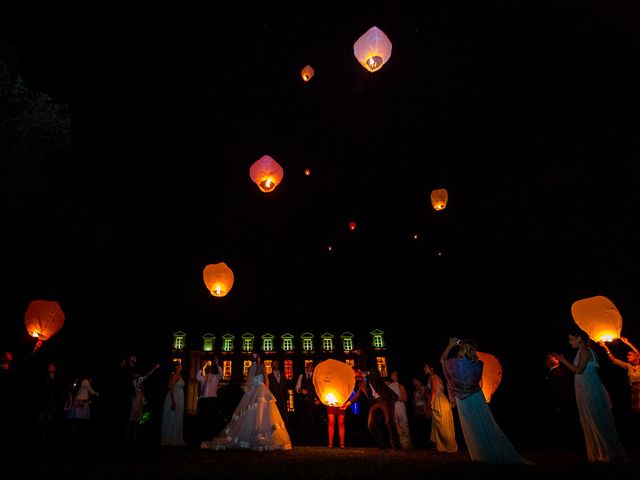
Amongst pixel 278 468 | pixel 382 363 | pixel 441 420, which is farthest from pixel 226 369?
pixel 278 468

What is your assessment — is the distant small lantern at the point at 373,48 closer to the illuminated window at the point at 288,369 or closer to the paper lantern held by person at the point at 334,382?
the paper lantern held by person at the point at 334,382

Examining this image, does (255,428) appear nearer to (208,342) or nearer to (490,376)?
(490,376)

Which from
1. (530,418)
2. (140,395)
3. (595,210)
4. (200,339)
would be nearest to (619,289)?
(595,210)

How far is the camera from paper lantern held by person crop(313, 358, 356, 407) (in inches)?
336

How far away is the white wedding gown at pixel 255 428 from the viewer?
289 inches

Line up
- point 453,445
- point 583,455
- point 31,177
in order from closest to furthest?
point 583,455, point 453,445, point 31,177

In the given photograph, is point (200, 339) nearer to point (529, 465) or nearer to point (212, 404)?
point (212, 404)

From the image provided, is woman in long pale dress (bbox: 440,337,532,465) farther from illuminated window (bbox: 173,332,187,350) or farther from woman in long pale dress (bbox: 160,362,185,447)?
illuminated window (bbox: 173,332,187,350)

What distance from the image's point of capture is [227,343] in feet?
141

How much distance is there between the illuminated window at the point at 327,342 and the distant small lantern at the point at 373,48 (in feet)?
130

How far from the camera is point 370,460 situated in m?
6.11

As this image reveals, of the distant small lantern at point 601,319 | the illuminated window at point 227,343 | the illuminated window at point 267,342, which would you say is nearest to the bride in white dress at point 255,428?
the distant small lantern at point 601,319

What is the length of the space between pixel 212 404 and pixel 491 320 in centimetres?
1754

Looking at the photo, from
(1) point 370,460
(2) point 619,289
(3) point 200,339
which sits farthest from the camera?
(3) point 200,339
